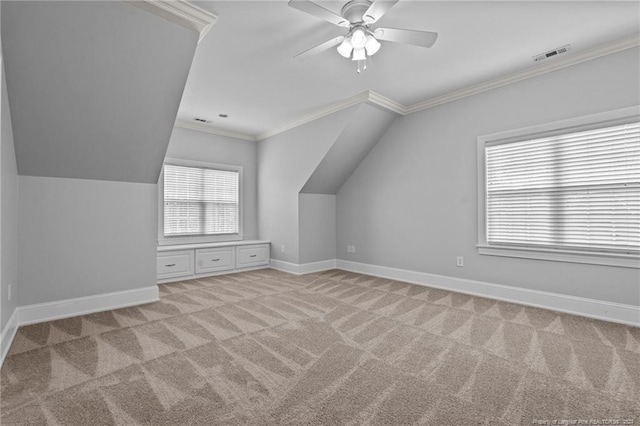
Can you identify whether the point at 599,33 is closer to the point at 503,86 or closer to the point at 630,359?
the point at 503,86

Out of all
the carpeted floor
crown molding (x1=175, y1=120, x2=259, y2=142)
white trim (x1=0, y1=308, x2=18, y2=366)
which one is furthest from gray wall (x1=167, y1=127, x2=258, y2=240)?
white trim (x1=0, y1=308, x2=18, y2=366)

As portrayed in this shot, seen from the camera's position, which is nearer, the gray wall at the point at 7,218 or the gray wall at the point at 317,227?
the gray wall at the point at 7,218

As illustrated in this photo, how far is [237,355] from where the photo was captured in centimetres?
224

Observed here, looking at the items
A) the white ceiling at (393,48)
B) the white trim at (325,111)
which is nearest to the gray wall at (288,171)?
the white trim at (325,111)

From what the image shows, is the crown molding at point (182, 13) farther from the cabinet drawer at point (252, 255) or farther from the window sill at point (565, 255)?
the window sill at point (565, 255)

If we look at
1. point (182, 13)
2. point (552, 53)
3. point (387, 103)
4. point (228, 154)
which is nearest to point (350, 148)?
point (387, 103)

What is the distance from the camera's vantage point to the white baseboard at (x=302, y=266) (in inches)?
205

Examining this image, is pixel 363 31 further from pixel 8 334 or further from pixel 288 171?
pixel 8 334

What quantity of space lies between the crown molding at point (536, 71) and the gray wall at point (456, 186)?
0.06m

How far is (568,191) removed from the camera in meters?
3.19

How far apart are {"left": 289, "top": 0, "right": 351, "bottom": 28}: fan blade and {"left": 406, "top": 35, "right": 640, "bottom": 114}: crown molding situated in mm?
2268

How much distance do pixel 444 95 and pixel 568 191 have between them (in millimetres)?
1891

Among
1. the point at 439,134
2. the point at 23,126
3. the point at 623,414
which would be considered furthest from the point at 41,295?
the point at 439,134

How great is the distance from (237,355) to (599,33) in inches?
164
